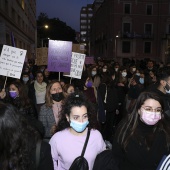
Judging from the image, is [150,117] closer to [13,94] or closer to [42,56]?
[13,94]

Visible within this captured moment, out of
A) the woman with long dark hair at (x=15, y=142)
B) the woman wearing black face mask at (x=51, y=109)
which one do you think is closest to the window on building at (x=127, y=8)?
the woman wearing black face mask at (x=51, y=109)

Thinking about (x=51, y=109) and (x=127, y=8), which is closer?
(x=51, y=109)

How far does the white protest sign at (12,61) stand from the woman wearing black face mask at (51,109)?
3.10 ft

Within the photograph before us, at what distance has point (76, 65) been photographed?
634cm

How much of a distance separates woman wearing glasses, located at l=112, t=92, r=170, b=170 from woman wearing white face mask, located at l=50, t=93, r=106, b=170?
25 cm

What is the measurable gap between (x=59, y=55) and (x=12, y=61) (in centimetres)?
135

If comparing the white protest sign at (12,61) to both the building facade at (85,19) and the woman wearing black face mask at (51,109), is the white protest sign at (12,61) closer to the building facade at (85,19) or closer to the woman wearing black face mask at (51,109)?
the woman wearing black face mask at (51,109)

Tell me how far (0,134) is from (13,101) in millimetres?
2724

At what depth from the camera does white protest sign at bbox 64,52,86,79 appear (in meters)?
6.26

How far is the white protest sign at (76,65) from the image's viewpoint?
6258mm

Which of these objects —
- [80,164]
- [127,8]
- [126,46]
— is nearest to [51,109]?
[80,164]

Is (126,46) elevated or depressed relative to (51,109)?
elevated

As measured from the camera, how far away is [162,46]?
1775 inches

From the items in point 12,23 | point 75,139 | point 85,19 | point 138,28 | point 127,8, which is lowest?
point 75,139
